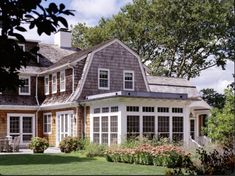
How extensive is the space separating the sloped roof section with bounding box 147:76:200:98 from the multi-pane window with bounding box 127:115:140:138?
9591mm

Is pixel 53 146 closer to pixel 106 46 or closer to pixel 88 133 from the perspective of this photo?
pixel 88 133

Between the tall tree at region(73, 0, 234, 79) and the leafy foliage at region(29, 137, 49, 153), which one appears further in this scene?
the tall tree at region(73, 0, 234, 79)

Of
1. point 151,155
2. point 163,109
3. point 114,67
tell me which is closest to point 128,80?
point 114,67

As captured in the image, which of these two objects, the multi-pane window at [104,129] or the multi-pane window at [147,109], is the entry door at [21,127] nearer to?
the multi-pane window at [104,129]

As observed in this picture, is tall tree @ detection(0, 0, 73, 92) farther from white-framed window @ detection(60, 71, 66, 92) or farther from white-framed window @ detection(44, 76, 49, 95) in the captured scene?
white-framed window @ detection(44, 76, 49, 95)

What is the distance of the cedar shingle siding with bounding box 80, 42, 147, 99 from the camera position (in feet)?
96.0

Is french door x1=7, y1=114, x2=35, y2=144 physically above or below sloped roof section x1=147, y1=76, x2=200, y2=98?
below

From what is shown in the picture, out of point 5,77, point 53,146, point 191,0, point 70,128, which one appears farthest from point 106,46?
point 5,77

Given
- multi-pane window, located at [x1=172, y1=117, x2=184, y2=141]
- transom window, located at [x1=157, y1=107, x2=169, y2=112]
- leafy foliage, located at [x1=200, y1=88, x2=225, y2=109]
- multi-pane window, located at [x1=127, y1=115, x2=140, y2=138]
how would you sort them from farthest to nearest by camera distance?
leafy foliage, located at [x1=200, y1=88, x2=225, y2=109], multi-pane window, located at [x1=172, y1=117, x2=184, y2=141], transom window, located at [x1=157, y1=107, x2=169, y2=112], multi-pane window, located at [x1=127, y1=115, x2=140, y2=138]

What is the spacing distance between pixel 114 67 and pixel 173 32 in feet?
51.1

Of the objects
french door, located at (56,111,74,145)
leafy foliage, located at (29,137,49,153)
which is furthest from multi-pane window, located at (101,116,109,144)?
french door, located at (56,111,74,145)

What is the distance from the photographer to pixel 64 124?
97.8 ft

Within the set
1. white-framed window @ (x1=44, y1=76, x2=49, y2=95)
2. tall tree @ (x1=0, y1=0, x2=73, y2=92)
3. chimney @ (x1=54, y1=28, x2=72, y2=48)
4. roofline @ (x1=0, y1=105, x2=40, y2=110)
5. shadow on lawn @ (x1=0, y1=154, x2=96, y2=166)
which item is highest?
chimney @ (x1=54, y1=28, x2=72, y2=48)

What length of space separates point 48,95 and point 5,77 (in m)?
27.5
